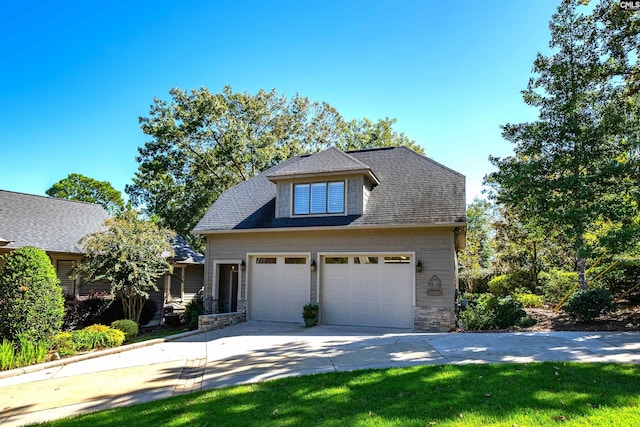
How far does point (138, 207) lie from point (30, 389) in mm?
27070

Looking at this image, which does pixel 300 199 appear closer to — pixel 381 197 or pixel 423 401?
pixel 381 197

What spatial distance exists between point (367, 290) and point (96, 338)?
8114 millimetres

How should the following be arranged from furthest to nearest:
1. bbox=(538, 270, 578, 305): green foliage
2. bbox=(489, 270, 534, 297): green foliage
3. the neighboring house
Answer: bbox=(489, 270, 534, 297): green foliage
bbox=(538, 270, 578, 305): green foliage
the neighboring house

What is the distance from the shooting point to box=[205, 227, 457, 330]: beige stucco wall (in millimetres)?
11977

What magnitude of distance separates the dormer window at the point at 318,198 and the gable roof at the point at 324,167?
0.54 m

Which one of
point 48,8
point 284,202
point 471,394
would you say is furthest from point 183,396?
point 48,8

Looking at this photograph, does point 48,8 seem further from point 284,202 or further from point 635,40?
point 635,40

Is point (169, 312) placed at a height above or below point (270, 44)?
below

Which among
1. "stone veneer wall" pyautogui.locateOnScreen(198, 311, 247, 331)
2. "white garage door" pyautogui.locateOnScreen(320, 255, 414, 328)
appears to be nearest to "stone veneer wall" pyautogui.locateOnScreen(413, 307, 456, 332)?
"white garage door" pyautogui.locateOnScreen(320, 255, 414, 328)

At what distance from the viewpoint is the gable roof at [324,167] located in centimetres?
1383

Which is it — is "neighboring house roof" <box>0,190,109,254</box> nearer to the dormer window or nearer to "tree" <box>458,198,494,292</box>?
the dormer window

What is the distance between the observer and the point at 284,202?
14.8m

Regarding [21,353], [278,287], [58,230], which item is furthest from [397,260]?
[58,230]

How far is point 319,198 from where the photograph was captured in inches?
567
